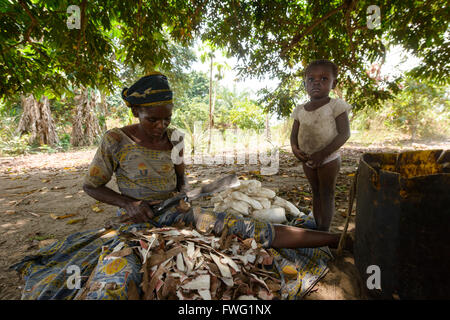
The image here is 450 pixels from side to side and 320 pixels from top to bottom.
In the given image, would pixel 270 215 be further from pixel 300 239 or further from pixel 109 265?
pixel 109 265

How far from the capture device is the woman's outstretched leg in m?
1.62

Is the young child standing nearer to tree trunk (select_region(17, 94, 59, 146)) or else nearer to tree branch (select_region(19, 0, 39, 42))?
tree branch (select_region(19, 0, 39, 42))

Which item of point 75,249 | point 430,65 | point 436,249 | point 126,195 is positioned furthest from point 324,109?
point 430,65

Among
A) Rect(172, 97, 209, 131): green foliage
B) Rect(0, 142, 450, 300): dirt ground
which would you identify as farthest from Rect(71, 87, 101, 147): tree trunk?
Rect(0, 142, 450, 300): dirt ground

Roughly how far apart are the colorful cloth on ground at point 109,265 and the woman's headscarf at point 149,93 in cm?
89

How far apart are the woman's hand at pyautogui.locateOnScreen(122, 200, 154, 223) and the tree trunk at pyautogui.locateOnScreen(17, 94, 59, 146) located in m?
10.3

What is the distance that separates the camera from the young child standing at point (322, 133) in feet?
5.82

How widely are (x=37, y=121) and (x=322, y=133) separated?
1150 cm

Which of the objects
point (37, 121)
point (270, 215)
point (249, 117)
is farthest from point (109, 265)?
point (37, 121)

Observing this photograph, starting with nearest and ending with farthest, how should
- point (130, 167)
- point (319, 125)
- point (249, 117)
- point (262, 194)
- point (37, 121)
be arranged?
point (130, 167) → point (319, 125) → point (262, 194) → point (37, 121) → point (249, 117)

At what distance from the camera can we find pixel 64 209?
2.95m

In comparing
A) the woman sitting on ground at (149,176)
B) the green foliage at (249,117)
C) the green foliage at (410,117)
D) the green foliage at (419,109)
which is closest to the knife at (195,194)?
the woman sitting on ground at (149,176)

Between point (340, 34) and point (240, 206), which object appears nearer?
point (240, 206)
